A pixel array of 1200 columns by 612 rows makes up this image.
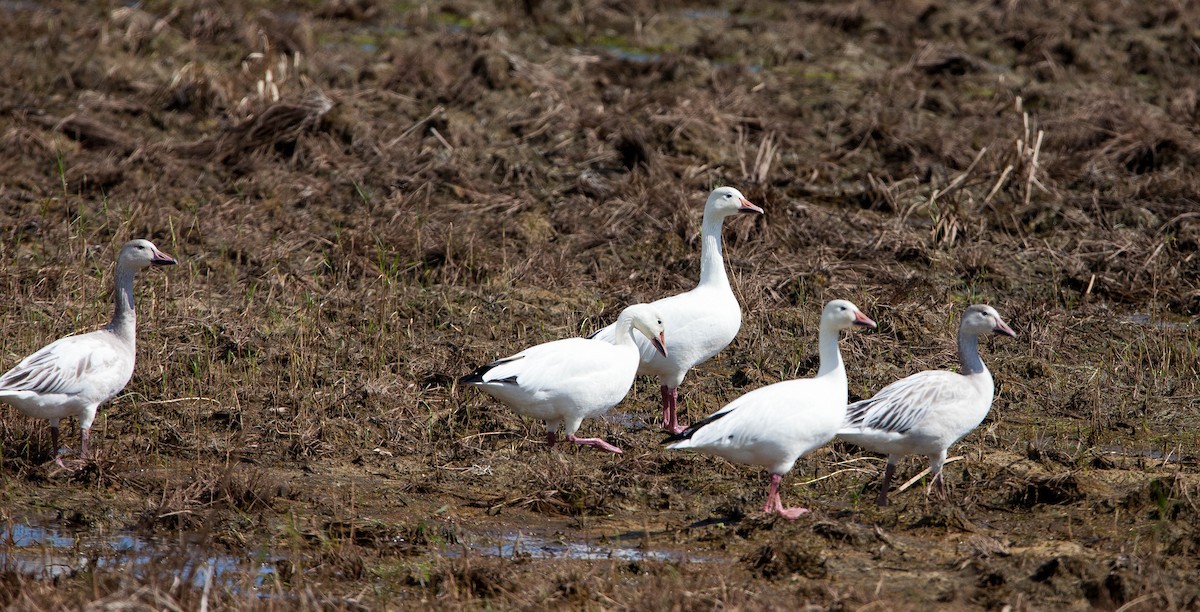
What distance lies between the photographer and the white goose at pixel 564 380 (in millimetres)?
6766

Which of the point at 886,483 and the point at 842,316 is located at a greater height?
the point at 842,316

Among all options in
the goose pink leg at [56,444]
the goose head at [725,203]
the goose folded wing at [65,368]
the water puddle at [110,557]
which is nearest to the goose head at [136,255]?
the goose folded wing at [65,368]

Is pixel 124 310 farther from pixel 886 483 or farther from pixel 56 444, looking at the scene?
pixel 886 483

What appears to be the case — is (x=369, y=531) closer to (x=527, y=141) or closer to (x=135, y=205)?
(x=135, y=205)

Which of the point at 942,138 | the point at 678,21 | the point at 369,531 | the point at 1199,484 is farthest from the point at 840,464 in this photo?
the point at 678,21

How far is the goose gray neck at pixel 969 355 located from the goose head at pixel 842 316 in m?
0.53

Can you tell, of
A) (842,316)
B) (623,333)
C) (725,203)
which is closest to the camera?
(842,316)

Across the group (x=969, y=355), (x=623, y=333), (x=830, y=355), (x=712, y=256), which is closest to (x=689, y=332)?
(x=623, y=333)

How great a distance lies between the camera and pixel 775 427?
600 centimetres

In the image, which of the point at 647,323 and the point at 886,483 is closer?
the point at 886,483

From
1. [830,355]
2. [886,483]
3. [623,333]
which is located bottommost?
[886,483]

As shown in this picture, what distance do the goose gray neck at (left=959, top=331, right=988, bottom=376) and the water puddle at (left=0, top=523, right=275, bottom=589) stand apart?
3.35 meters

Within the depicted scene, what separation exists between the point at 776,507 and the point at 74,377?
10.6 ft

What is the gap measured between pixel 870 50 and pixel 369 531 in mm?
10789
